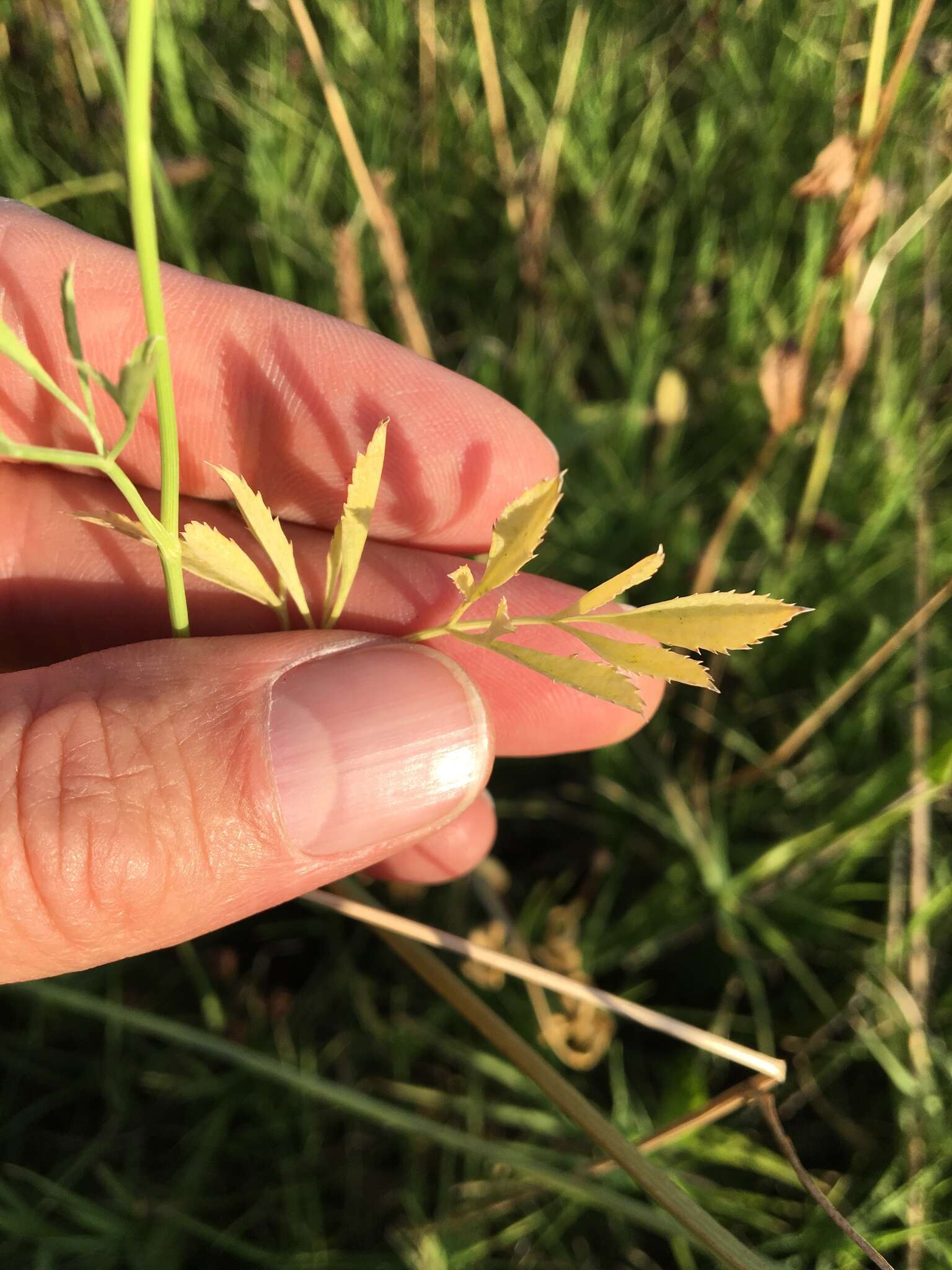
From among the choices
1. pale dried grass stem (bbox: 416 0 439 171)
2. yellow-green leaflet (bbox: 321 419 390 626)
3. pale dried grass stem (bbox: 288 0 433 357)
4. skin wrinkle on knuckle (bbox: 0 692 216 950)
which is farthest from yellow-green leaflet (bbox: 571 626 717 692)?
pale dried grass stem (bbox: 416 0 439 171)

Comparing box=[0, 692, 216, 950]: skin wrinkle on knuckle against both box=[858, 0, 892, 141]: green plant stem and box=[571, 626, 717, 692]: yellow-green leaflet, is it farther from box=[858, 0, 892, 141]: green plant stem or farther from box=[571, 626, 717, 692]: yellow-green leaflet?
box=[858, 0, 892, 141]: green plant stem

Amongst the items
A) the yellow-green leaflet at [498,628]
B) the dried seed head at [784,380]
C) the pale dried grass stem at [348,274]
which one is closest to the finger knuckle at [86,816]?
the yellow-green leaflet at [498,628]

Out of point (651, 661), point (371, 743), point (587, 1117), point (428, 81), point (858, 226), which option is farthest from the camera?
point (428, 81)

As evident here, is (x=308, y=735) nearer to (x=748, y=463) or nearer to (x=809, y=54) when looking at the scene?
(x=748, y=463)

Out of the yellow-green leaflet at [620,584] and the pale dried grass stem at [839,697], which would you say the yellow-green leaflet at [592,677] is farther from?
the pale dried grass stem at [839,697]

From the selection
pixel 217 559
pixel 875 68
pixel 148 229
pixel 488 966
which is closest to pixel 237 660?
pixel 217 559

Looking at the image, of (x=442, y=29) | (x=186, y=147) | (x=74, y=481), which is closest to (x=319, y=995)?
(x=74, y=481)

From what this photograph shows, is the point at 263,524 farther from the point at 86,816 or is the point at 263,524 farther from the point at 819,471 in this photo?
the point at 819,471
